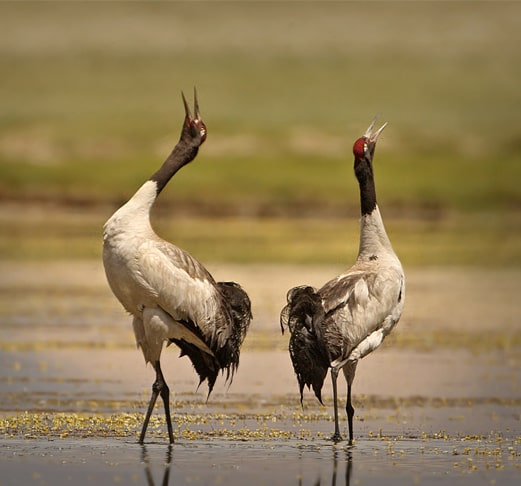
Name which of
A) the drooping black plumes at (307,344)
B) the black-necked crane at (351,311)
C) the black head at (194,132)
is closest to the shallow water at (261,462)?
the drooping black plumes at (307,344)

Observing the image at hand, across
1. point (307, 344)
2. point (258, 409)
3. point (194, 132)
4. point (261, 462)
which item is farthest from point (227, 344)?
point (194, 132)

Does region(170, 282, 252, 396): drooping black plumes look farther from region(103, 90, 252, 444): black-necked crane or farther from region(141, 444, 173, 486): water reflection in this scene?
region(141, 444, 173, 486): water reflection

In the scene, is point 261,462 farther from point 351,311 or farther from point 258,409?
point 258,409

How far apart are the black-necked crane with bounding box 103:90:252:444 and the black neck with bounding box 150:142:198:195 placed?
0.02 m

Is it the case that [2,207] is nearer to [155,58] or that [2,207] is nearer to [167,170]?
[167,170]

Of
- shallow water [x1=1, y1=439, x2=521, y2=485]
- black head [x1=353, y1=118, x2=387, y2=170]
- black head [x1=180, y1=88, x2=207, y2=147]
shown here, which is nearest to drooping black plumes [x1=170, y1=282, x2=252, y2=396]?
shallow water [x1=1, y1=439, x2=521, y2=485]

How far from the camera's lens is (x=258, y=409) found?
14039mm

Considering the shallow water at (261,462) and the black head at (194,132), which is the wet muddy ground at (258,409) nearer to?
the shallow water at (261,462)

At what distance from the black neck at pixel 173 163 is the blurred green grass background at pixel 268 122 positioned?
61.2 ft

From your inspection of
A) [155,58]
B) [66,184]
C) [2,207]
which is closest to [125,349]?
[2,207]

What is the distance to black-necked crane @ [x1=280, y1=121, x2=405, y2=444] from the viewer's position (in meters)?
12.3

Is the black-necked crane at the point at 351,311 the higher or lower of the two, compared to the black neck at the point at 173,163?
lower

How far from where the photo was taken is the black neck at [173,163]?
12.9m

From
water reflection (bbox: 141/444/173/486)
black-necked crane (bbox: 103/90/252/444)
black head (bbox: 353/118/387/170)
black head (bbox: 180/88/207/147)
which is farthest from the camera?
black head (bbox: 353/118/387/170)
